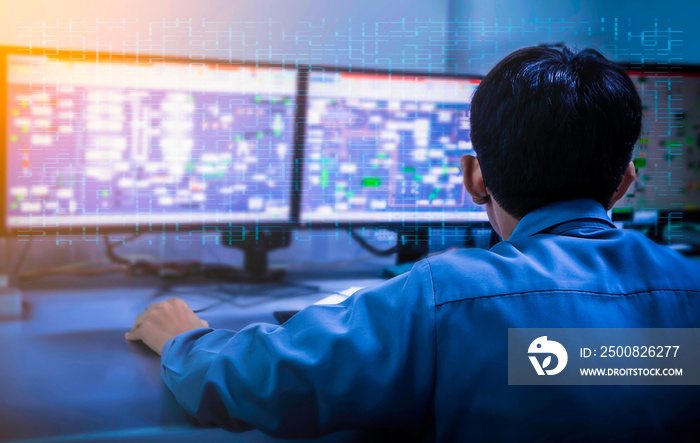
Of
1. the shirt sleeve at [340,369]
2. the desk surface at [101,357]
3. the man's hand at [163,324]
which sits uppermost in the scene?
the shirt sleeve at [340,369]

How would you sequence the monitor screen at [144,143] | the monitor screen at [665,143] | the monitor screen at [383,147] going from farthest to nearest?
the monitor screen at [665,143] < the monitor screen at [383,147] < the monitor screen at [144,143]

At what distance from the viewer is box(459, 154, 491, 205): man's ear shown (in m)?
0.55

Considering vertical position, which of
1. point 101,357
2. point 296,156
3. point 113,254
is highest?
point 296,156

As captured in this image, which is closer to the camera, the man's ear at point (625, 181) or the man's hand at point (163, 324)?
the man's ear at point (625, 181)

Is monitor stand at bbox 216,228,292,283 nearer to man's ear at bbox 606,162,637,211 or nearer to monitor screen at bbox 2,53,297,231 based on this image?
monitor screen at bbox 2,53,297,231

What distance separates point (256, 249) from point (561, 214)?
2.55ft

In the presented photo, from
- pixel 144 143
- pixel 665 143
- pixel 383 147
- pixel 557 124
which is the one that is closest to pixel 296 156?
pixel 383 147

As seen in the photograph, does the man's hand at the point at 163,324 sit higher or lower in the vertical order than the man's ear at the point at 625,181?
lower

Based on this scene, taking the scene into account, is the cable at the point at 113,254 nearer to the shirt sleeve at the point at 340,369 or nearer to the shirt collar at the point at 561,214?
the shirt sleeve at the point at 340,369

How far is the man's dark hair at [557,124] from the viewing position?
0.44 metres

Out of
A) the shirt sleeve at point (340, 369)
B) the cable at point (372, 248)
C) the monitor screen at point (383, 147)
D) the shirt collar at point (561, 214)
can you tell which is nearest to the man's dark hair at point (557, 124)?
the shirt collar at point (561, 214)

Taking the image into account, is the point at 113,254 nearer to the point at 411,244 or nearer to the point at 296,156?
the point at 296,156

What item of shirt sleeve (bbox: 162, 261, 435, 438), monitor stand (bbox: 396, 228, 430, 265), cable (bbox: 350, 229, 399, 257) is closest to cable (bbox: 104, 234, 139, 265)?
cable (bbox: 350, 229, 399, 257)

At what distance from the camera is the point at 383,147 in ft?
3.27
